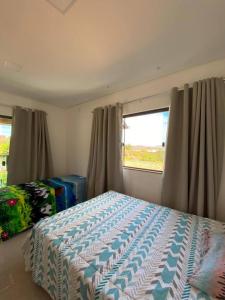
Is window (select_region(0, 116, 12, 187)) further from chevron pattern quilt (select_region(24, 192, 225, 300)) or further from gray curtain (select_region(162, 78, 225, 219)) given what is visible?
gray curtain (select_region(162, 78, 225, 219))

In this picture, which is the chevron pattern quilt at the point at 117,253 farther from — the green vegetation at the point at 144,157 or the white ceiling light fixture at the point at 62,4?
the white ceiling light fixture at the point at 62,4

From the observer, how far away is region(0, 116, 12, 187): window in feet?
9.20

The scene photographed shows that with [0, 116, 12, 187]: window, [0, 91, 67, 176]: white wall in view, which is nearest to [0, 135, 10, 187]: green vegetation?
[0, 116, 12, 187]: window

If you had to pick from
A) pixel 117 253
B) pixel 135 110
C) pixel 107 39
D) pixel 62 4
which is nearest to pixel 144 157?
pixel 135 110

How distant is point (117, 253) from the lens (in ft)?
3.49

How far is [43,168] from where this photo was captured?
3.13 m

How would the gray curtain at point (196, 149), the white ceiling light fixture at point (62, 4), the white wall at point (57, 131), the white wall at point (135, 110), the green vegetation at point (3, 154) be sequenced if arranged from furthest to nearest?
the white wall at point (57, 131) → the green vegetation at point (3, 154) → the white wall at point (135, 110) → the gray curtain at point (196, 149) → the white ceiling light fixture at point (62, 4)

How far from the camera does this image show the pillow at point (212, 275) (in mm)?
778

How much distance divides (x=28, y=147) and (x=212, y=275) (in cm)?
322

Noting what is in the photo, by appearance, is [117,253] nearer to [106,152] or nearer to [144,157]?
[144,157]

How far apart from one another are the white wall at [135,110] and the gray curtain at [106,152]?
0.20m

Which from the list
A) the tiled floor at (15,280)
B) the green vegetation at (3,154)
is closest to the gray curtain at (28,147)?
the green vegetation at (3,154)

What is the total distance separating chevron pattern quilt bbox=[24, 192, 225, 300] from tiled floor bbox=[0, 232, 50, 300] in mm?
133

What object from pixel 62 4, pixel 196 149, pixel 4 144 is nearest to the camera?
pixel 62 4
